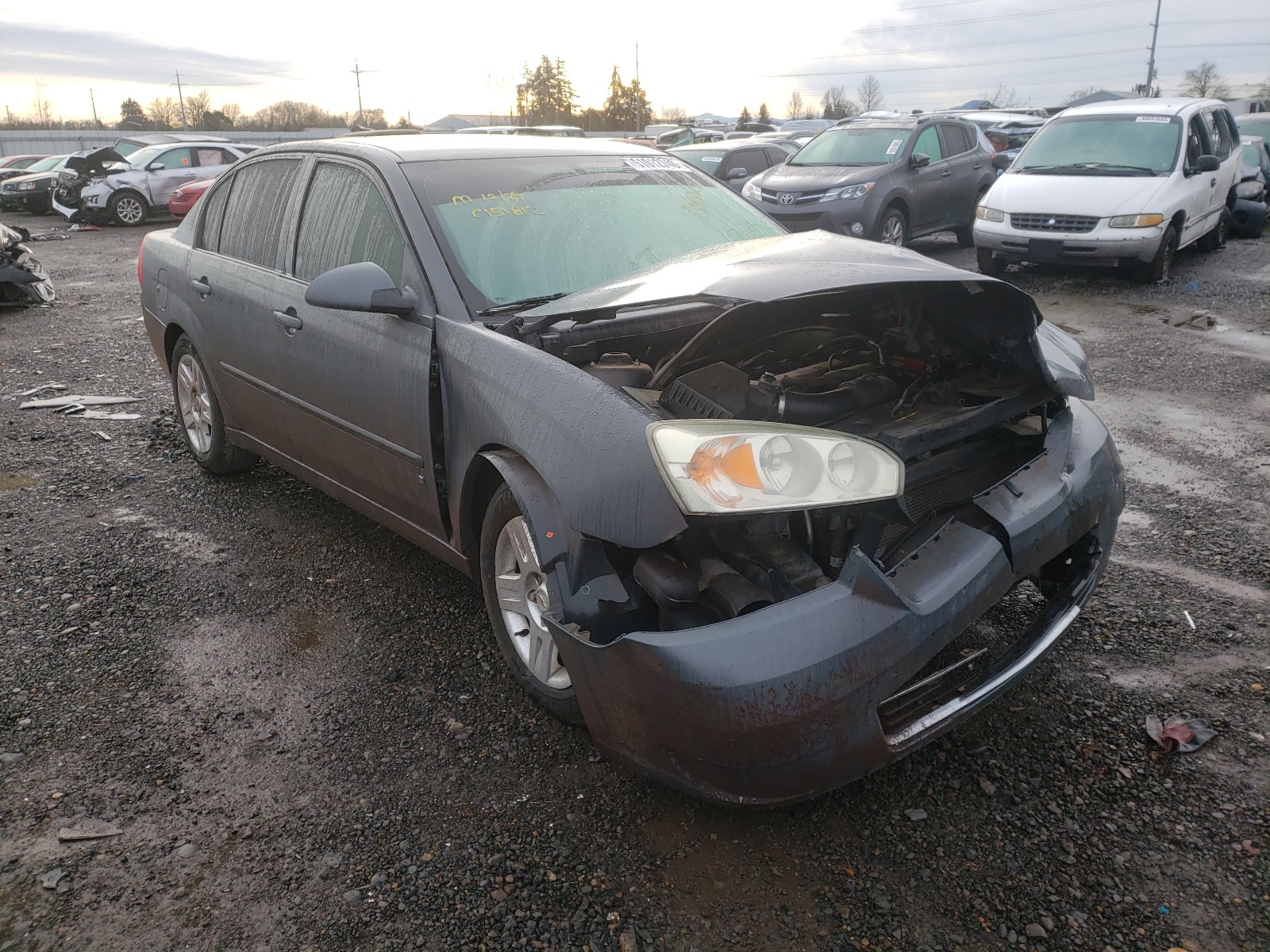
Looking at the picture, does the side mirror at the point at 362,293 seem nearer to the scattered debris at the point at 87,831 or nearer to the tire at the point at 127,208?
the scattered debris at the point at 87,831

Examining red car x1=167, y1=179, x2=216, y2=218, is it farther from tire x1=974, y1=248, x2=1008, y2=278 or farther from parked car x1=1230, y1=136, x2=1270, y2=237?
parked car x1=1230, y1=136, x2=1270, y2=237

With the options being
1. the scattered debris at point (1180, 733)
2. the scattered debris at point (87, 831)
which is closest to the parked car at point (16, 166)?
the scattered debris at point (87, 831)

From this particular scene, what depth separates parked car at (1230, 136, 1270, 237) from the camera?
12453 mm

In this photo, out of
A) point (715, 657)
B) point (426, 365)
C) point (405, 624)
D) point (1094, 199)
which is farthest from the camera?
point (1094, 199)

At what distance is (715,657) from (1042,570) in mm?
1304

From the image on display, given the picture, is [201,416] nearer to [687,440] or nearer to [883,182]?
[687,440]

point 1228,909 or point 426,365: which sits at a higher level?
point 426,365

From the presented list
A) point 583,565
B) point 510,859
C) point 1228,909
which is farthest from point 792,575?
point 1228,909

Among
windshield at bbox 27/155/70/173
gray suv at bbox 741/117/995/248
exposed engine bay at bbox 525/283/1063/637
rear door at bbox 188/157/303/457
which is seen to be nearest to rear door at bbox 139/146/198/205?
windshield at bbox 27/155/70/173

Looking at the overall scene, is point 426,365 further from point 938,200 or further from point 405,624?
point 938,200

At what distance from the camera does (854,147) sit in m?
11.7

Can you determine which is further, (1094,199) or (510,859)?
Result: (1094,199)

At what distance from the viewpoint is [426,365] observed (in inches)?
115

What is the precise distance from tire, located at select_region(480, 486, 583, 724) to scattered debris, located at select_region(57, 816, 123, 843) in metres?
1.11
